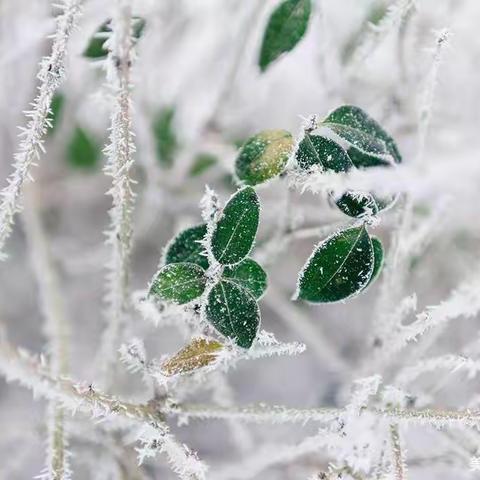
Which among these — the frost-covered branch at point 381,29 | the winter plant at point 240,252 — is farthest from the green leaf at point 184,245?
the frost-covered branch at point 381,29

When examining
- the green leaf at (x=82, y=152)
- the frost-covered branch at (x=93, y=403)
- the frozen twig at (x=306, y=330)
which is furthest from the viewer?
the green leaf at (x=82, y=152)

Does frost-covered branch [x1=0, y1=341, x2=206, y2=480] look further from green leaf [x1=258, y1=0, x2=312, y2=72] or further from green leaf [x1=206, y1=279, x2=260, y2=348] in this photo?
green leaf [x1=258, y1=0, x2=312, y2=72]

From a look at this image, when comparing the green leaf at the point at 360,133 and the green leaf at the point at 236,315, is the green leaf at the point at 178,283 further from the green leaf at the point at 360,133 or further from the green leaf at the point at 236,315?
the green leaf at the point at 360,133

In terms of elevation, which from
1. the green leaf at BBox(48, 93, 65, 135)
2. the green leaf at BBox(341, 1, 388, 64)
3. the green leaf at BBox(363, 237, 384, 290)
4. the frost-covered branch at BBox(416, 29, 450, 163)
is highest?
the green leaf at BBox(48, 93, 65, 135)

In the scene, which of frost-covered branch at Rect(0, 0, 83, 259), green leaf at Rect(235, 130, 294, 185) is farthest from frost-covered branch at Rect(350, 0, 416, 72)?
frost-covered branch at Rect(0, 0, 83, 259)

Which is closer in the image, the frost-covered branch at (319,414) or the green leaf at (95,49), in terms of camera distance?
the frost-covered branch at (319,414)

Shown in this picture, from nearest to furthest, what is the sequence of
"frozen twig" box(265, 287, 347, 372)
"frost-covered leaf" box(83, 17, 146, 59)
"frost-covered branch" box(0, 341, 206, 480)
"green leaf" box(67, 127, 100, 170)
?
1. "frost-covered branch" box(0, 341, 206, 480)
2. "frost-covered leaf" box(83, 17, 146, 59)
3. "frozen twig" box(265, 287, 347, 372)
4. "green leaf" box(67, 127, 100, 170)

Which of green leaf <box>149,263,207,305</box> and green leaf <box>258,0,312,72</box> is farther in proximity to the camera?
green leaf <box>258,0,312,72</box>
